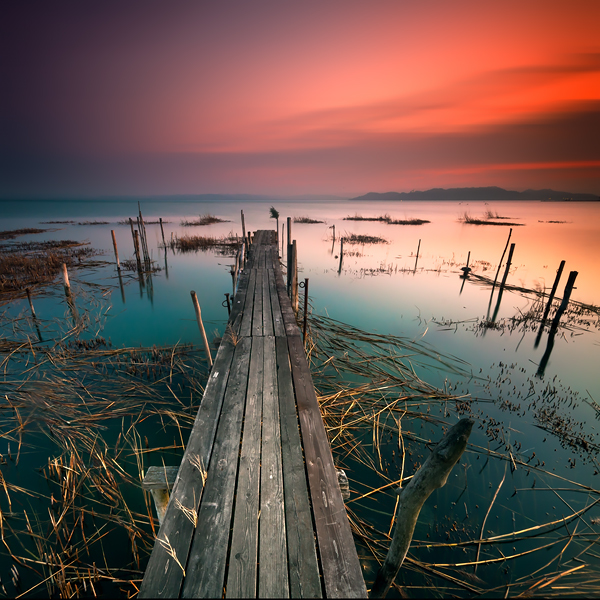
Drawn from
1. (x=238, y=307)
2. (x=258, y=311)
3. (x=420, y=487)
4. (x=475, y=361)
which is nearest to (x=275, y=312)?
(x=258, y=311)

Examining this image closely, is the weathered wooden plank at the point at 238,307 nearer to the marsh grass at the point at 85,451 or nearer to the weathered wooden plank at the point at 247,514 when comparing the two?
the marsh grass at the point at 85,451

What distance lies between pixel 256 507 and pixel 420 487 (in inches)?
57.9

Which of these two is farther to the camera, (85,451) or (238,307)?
(238,307)

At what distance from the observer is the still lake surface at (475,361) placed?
144 inches

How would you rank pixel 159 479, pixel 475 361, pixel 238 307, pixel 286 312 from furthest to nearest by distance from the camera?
pixel 475 361
pixel 238 307
pixel 286 312
pixel 159 479

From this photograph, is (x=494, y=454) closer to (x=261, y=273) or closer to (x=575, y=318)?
(x=261, y=273)

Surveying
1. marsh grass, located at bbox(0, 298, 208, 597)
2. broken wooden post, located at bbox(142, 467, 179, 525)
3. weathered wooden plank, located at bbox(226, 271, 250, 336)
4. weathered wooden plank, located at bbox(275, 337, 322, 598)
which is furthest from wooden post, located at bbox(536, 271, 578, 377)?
marsh grass, located at bbox(0, 298, 208, 597)

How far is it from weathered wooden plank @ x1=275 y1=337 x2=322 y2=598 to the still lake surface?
165 cm

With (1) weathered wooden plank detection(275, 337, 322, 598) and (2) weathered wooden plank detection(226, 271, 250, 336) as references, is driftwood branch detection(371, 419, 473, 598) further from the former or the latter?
(2) weathered wooden plank detection(226, 271, 250, 336)

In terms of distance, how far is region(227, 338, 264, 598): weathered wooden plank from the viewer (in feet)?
6.25

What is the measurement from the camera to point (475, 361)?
8.18 meters

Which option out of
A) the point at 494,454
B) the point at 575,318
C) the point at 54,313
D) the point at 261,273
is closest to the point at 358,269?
the point at 261,273

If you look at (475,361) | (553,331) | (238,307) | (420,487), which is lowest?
(475,361)

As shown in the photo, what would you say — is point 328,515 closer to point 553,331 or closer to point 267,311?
point 267,311
